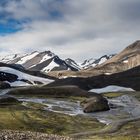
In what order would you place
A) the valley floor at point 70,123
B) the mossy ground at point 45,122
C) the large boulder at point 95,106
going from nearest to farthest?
the valley floor at point 70,123
the mossy ground at point 45,122
the large boulder at point 95,106

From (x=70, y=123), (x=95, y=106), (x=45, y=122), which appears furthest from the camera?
(x=95, y=106)

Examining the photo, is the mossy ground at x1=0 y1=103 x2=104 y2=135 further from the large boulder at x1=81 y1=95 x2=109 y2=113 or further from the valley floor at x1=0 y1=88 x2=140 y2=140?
the large boulder at x1=81 y1=95 x2=109 y2=113

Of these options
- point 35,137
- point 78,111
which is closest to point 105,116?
point 78,111

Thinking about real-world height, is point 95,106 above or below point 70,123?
above

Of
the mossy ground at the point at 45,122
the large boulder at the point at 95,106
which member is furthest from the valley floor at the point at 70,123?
the large boulder at the point at 95,106

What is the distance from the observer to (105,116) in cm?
17362

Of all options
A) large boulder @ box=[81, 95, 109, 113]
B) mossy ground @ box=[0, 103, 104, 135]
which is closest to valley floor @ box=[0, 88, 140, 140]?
mossy ground @ box=[0, 103, 104, 135]

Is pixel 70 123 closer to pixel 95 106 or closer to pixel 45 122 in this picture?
pixel 45 122

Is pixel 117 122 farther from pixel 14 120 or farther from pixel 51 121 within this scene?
pixel 14 120

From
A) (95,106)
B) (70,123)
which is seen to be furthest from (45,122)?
(95,106)

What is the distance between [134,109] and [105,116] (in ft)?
95.7

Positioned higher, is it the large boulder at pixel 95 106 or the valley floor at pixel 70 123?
the large boulder at pixel 95 106

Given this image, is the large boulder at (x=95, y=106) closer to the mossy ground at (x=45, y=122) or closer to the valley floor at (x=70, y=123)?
the valley floor at (x=70, y=123)

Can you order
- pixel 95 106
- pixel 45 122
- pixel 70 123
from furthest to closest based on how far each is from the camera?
pixel 95 106 < pixel 70 123 < pixel 45 122
